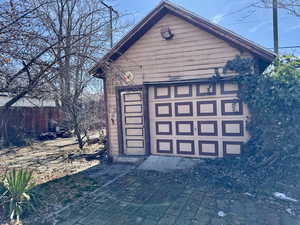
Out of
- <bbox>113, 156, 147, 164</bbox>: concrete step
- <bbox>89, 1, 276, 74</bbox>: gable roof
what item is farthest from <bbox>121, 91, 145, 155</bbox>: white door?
<bbox>89, 1, 276, 74</bbox>: gable roof

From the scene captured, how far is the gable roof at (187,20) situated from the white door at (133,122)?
60.8 inches

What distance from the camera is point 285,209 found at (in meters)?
3.51

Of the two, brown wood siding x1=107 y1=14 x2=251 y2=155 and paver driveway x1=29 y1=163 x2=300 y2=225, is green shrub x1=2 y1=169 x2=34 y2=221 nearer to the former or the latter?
paver driveway x1=29 y1=163 x2=300 y2=225

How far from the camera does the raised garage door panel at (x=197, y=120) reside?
580 centimetres

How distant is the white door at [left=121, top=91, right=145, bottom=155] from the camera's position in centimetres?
689

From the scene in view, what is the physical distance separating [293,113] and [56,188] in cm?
609

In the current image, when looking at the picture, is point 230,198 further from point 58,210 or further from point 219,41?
point 219,41

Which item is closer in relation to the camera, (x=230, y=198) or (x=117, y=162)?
(x=230, y=198)

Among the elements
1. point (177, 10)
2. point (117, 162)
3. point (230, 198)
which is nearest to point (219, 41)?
point (177, 10)

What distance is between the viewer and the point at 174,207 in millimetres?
3668

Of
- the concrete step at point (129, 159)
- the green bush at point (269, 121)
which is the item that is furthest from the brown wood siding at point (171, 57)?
the green bush at point (269, 121)

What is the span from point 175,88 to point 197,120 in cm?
128

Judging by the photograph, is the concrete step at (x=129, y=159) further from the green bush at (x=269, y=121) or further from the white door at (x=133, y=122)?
the green bush at (x=269, y=121)

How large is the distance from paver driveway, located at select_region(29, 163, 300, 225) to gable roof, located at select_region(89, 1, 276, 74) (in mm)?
3622
